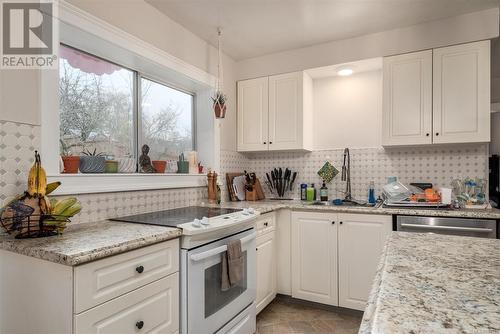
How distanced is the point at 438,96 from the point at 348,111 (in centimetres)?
85

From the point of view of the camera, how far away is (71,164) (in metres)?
1.76

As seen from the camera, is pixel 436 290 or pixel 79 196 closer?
pixel 436 290

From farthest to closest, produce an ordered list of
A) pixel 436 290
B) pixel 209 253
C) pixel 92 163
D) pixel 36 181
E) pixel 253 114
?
pixel 253 114 → pixel 92 163 → pixel 209 253 → pixel 36 181 → pixel 436 290

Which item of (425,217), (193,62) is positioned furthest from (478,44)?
(193,62)

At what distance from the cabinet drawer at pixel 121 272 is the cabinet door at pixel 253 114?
6.05 ft

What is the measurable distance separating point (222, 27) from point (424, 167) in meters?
2.23

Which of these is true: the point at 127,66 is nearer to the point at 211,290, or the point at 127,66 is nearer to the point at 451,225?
the point at 211,290

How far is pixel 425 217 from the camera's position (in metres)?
2.17

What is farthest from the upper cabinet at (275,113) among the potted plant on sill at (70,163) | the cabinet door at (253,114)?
the potted plant on sill at (70,163)

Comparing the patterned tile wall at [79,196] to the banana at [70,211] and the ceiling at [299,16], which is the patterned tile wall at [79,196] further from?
the ceiling at [299,16]

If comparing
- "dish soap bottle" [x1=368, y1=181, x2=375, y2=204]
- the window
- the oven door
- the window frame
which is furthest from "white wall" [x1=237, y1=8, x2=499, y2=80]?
the oven door

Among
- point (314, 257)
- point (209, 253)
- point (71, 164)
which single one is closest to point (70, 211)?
point (71, 164)

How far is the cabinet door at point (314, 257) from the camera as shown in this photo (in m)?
2.49

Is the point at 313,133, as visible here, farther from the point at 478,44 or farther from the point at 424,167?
the point at 478,44
